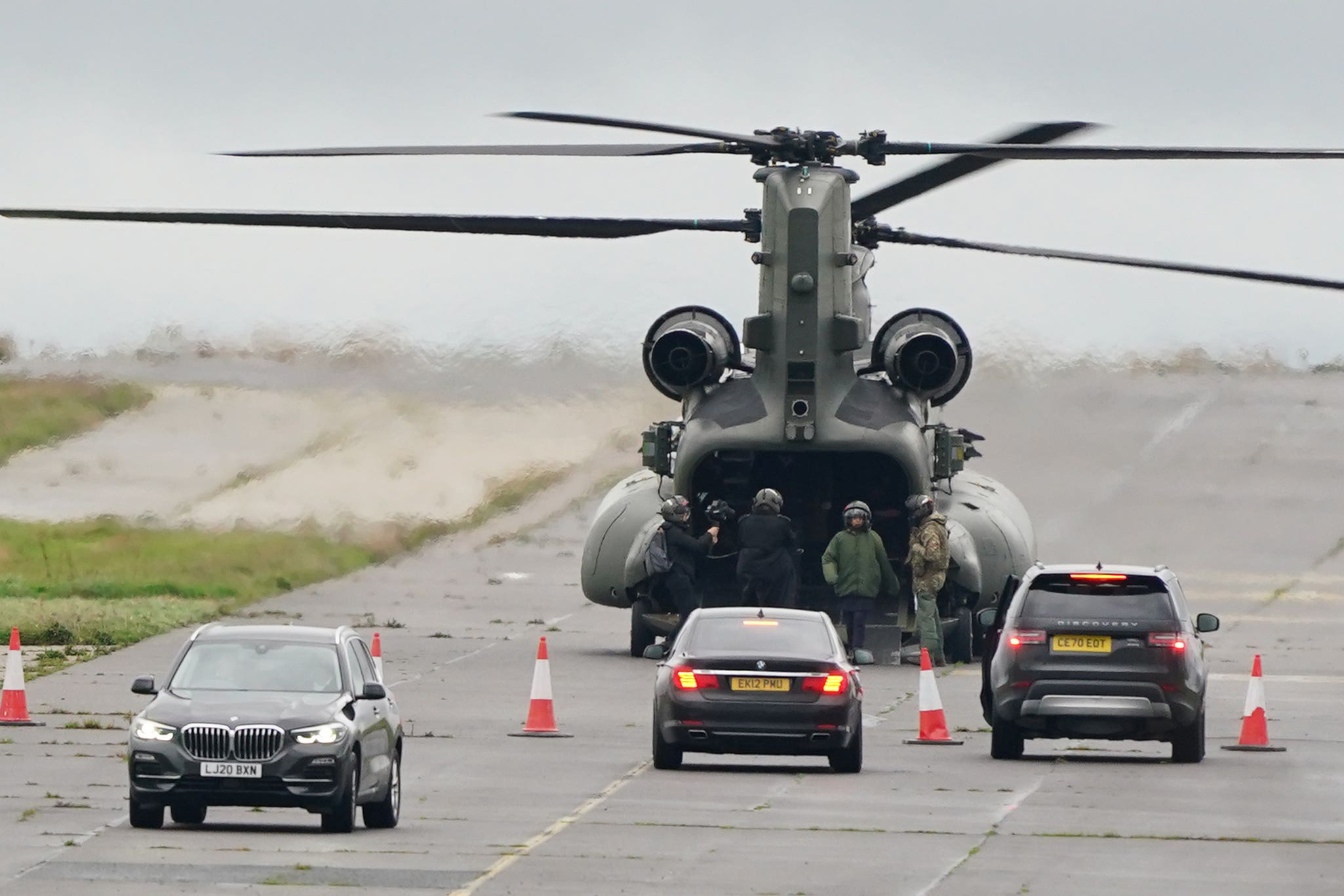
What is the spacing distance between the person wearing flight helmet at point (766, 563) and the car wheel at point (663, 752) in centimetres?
836

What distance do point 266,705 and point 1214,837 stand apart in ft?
19.3

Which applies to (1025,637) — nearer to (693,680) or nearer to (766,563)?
(693,680)

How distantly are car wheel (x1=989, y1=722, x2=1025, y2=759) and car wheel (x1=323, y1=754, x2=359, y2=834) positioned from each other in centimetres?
693

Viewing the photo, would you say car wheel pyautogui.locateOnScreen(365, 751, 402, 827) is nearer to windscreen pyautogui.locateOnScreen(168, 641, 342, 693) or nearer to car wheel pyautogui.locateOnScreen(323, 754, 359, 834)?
car wheel pyautogui.locateOnScreen(323, 754, 359, 834)

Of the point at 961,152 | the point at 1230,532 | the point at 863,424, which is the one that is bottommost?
the point at 1230,532

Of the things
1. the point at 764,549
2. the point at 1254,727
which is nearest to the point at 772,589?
the point at 764,549

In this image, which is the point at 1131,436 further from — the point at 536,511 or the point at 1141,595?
the point at 1141,595

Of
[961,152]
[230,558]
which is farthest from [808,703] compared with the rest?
[230,558]

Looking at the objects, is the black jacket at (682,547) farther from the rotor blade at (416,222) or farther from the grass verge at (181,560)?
the grass verge at (181,560)

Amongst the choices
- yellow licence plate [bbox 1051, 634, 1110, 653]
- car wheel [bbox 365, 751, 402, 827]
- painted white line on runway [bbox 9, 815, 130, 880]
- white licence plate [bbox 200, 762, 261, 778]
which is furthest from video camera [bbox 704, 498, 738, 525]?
white licence plate [bbox 200, 762, 261, 778]

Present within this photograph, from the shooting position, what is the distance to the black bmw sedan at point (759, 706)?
72.0ft

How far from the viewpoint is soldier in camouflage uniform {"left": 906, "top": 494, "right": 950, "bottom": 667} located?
31.1 meters

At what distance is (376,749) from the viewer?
18.6 m

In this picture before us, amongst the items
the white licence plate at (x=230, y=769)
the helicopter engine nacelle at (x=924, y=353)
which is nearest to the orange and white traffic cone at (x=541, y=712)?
the white licence plate at (x=230, y=769)
